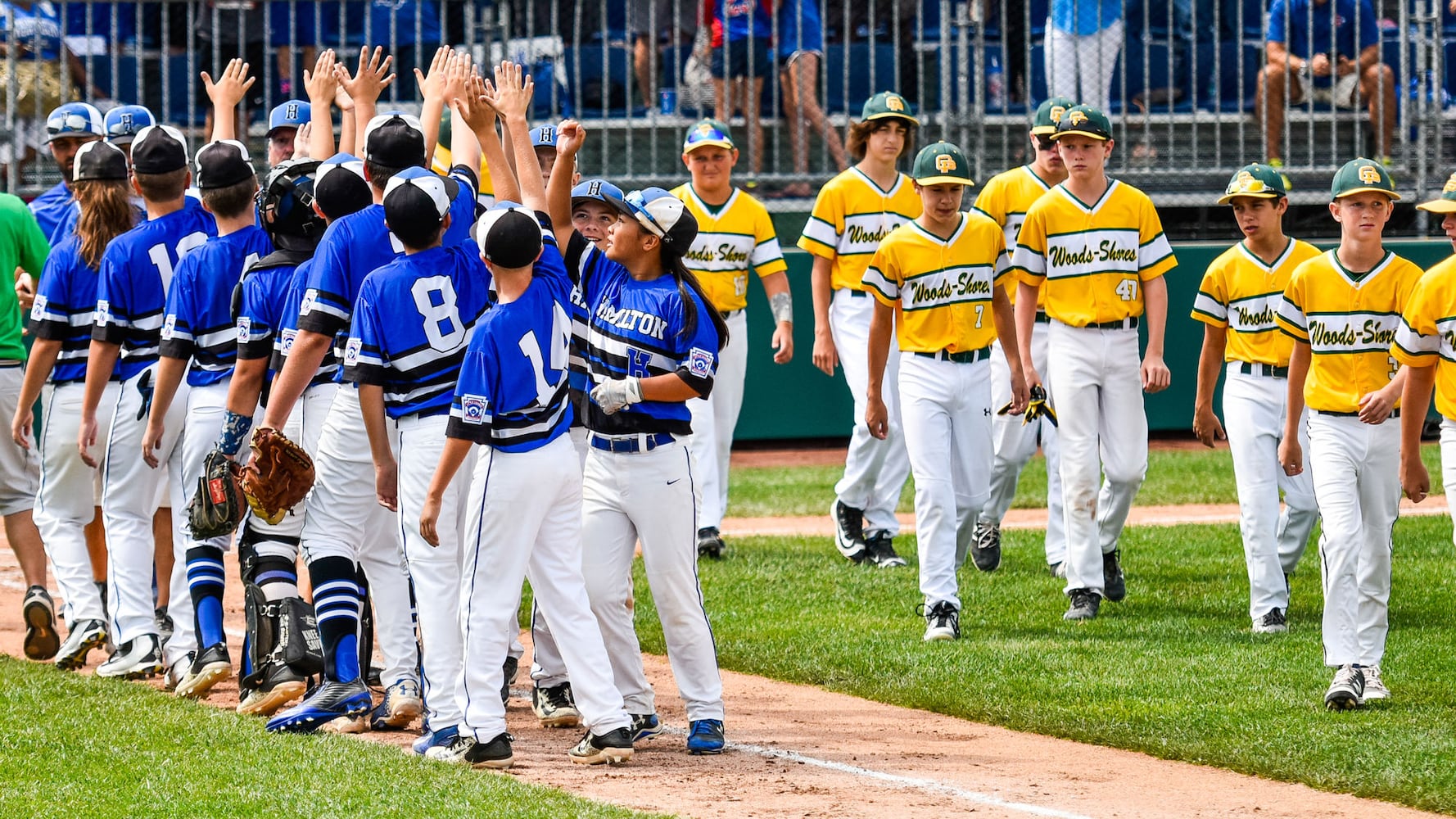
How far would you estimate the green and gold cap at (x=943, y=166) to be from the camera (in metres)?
7.46

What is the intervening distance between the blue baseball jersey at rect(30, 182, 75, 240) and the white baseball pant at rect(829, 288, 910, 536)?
4.08 m

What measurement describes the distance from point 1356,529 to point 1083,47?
7.87m

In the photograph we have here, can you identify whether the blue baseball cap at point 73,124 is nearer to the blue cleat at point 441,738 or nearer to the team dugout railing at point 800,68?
the blue cleat at point 441,738

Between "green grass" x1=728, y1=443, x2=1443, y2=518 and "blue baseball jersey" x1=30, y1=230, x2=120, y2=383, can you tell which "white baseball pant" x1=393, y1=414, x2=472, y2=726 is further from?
"green grass" x1=728, y1=443, x2=1443, y2=518

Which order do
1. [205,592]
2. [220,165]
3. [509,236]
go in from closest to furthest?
[509,236] → [220,165] → [205,592]

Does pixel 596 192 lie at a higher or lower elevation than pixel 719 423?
higher

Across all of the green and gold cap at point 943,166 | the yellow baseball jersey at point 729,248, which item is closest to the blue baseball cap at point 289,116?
the yellow baseball jersey at point 729,248

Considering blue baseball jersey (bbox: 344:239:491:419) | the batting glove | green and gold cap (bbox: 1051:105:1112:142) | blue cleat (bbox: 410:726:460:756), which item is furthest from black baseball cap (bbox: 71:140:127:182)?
green and gold cap (bbox: 1051:105:1112:142)

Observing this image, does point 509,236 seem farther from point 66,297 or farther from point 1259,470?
point 1259,470

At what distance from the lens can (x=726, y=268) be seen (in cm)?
966

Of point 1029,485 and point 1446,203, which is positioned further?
point 1029,485

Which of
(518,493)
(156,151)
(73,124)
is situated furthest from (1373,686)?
(73,124)

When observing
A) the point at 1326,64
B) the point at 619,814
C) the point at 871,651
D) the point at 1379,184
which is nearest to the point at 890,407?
the point at 871,651

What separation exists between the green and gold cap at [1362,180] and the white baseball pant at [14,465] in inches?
222
